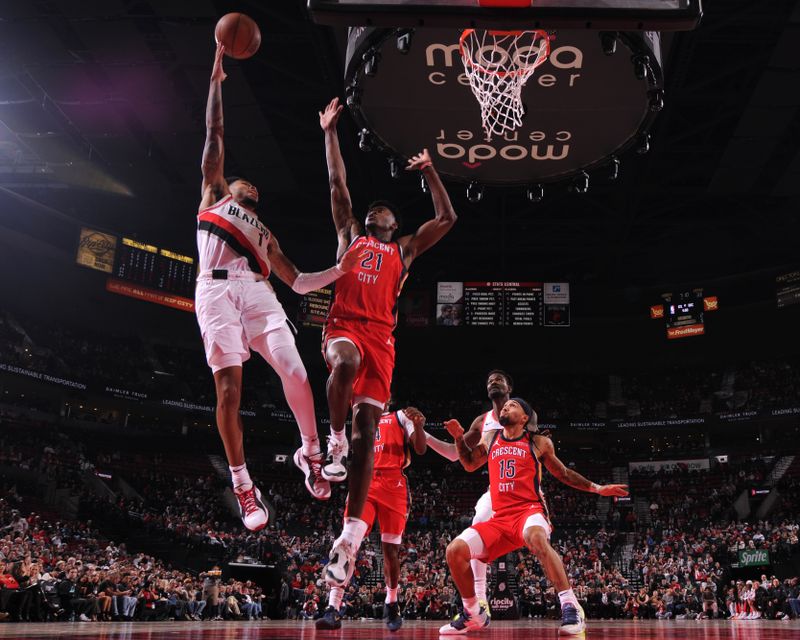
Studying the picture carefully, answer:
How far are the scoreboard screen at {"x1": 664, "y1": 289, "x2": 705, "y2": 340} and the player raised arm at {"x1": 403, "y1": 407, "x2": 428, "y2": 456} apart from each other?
71.8 ft

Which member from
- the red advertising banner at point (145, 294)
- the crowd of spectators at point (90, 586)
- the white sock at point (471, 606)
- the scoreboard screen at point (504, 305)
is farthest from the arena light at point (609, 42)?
the red advertising banner at point (145, 294)

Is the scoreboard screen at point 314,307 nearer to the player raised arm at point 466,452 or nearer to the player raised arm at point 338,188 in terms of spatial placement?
the player raised arm at point 466,452

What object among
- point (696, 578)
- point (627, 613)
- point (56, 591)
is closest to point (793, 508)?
point (696, 578)

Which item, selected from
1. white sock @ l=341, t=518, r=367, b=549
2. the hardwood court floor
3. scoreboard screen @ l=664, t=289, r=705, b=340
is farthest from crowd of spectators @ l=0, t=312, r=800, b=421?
white sock @ l=341, t=518, r=367, b=549

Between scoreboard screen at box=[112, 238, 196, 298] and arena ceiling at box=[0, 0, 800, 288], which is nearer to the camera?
arena ceiling at box=[0, 0, 800, 288]

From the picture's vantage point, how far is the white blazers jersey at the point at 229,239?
4.88m

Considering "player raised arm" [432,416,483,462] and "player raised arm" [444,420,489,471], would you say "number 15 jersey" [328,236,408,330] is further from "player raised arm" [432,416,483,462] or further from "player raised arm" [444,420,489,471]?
"player raised arm" [432,416,483,462]

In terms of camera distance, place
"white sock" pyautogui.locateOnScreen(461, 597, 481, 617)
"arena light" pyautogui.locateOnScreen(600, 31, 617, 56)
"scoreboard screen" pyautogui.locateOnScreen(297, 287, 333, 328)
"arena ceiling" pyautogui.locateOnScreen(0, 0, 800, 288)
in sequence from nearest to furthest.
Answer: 1. "white sock" pyautogui.locateOnScreen(461, 597, 481, 617)
2. "arena light" pyautogui.locateOnScreen(600, 31, 617, 56)
3. "arena ceiling" pyautogui.locateOnScreen(0, 0, 800, 288)
4. "scoreboard screen" pyautogui.locateOnScreen(297, 287, 333, 328)

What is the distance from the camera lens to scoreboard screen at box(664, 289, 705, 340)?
27.0 m

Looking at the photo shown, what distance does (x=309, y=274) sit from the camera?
16.0ft

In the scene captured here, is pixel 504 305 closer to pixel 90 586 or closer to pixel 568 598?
pixel 90 586

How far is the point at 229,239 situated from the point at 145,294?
21526 millimetres

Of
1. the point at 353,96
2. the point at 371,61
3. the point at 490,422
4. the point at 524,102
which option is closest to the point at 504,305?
the point at 524,102

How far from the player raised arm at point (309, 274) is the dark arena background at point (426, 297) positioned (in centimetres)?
33
